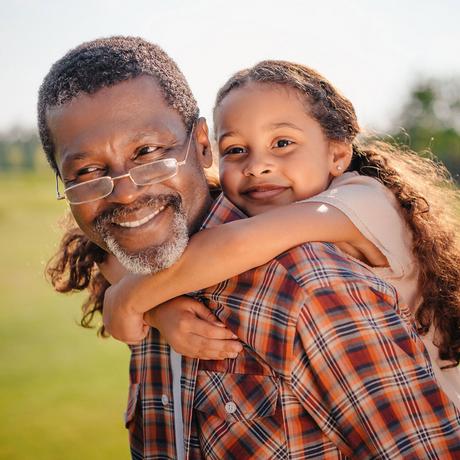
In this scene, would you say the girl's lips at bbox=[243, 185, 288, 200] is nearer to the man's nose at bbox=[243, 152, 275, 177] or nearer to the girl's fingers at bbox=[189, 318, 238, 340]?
the man's nose at bbox=[243, 152, 275, 177]

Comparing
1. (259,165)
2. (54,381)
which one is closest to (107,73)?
(259,165)

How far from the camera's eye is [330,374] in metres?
1.81

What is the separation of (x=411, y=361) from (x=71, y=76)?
1518 millimetres

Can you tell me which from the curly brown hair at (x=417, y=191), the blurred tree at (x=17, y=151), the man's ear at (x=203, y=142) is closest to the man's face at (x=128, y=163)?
the man's ear at (x=203, y=142)

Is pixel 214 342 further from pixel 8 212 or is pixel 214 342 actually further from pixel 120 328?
pixel 8 212

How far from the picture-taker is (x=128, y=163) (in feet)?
7.23

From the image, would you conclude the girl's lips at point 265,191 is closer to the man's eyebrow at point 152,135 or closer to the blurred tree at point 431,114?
the man's eyebrow at point 152,135

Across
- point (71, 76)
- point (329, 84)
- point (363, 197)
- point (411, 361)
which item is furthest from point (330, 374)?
point (329, 84)

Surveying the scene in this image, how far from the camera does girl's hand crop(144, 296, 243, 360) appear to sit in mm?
2047

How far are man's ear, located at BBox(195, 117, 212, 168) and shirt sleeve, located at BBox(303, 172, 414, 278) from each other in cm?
46

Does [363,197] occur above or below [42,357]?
above

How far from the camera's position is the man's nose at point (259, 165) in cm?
270

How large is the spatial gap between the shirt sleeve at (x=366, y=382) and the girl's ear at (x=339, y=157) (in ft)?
3.82

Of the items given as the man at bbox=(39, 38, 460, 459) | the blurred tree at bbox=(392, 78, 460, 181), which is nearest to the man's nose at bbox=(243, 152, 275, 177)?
the man at bbox=(39, 38, 460, 459)
